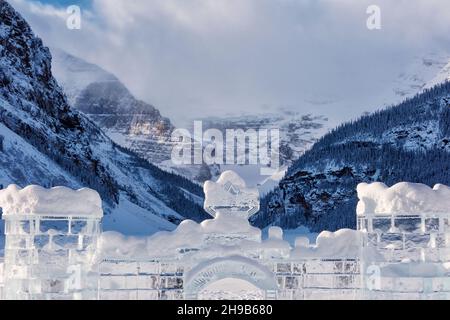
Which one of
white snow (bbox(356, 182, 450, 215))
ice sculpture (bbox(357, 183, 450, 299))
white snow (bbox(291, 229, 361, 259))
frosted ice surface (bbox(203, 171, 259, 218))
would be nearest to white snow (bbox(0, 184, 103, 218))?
frosted ice surface (bbox(203, 171, 259, 218))

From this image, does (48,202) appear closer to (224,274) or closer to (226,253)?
(226,253)

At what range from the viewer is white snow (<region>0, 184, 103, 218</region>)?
220 feet

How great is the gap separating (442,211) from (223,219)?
47.2ft

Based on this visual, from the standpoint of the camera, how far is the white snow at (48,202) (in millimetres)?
67062

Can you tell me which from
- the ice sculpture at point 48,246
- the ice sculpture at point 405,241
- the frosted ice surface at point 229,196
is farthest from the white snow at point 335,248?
the ice sculpture at point 48,246

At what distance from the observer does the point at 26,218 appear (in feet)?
221

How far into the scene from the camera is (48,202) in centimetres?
6738

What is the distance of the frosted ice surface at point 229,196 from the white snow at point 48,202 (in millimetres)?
7994

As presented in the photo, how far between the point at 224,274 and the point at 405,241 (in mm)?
12512

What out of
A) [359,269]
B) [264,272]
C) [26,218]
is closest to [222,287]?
[264,272]

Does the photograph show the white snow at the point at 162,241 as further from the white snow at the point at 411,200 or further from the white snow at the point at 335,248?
the white snow at the point at 411,200

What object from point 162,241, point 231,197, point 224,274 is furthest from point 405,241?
point 162,241

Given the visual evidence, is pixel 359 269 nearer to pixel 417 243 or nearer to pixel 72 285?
pixel 417 243
